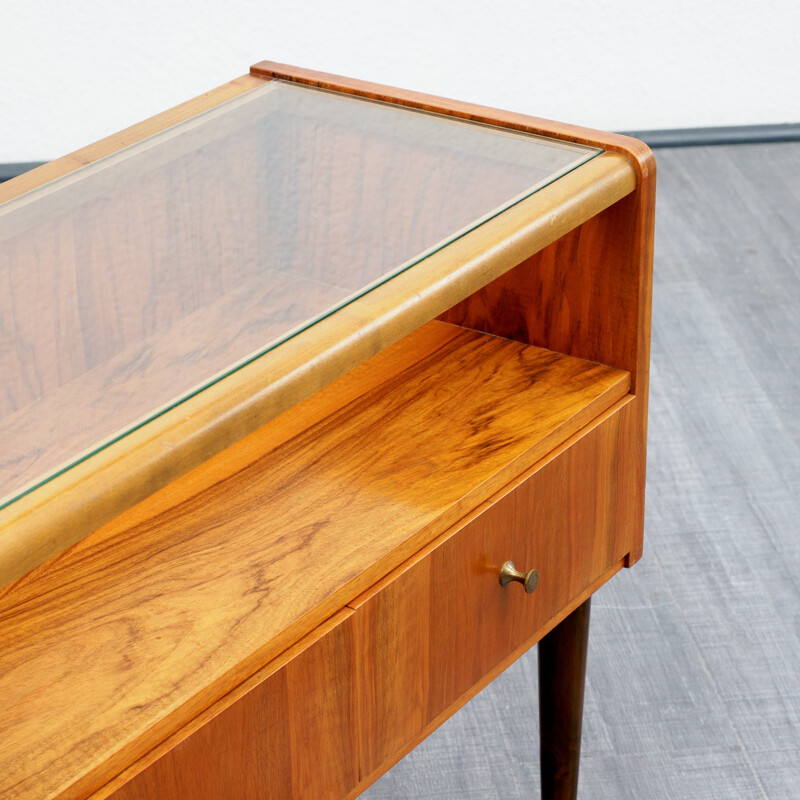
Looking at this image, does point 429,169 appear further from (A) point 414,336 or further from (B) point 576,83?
(B) point 576,83

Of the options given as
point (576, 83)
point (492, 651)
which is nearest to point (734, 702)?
point (492, 651)

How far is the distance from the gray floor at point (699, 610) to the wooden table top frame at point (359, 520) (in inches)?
12.3

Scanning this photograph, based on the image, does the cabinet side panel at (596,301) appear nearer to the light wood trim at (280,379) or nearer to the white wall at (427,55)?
the light wood trim at (280,379)

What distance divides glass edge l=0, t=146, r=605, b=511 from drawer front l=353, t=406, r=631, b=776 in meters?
0.19

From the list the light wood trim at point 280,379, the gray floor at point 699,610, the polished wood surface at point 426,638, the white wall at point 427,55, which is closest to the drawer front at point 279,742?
the polished wood surface at point 426,638

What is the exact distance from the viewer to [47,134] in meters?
2.82

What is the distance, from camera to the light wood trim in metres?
0.56

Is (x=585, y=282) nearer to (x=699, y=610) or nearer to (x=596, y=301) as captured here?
(x=596, y=301)

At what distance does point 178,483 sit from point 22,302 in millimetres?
176

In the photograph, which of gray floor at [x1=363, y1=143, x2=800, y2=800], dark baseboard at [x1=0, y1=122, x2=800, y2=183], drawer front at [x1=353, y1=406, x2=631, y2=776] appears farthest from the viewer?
dark baseboard at [x1=0, y1=122, x2=800, y2=183]

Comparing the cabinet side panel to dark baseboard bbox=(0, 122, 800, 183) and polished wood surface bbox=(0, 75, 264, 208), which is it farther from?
dark baseboard bbox=(0, 122, 800, 183)

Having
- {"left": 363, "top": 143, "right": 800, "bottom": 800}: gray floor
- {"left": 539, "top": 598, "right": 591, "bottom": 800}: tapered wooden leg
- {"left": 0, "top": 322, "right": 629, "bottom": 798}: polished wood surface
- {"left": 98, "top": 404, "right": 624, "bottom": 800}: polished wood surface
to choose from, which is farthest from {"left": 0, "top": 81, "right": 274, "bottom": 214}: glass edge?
{"left": 363, "top": 143, "right": 800, "bottom": 800}: gray floor

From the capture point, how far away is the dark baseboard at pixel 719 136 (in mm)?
3111

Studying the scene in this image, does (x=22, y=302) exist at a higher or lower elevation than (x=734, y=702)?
higher
